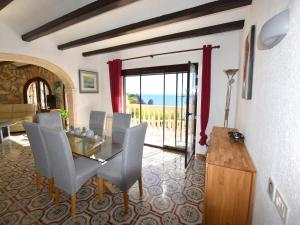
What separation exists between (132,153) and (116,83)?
9.39 feet

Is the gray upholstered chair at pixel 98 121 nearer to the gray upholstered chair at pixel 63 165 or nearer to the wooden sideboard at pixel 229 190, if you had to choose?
the gray upholstered chair at pixel 63 165

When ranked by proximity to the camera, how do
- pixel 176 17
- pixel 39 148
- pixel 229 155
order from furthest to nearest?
pixel 176 17 < pixel 39 148 < pixel 229 155

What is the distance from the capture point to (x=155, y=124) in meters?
5.36

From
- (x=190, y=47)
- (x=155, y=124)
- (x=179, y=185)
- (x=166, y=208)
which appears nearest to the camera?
(x=166, y=208)

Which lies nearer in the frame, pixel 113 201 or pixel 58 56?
pixel 113 201

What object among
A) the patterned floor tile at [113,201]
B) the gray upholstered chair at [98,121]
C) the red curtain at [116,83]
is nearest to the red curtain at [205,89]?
the patterned floor tile at [113,201]

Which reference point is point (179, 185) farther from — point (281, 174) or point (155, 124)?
point (155, 124)

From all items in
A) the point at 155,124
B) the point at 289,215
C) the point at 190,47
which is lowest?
the point at 155,124

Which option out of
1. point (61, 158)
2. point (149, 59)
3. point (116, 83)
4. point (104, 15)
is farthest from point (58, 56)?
point (61, 158)

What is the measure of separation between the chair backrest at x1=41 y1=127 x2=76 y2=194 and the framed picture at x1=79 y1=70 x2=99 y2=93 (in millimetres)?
2777

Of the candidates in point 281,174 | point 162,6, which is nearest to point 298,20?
point 281,174

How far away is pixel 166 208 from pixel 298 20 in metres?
2.10

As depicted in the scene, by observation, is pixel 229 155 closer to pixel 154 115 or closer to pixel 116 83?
pixel 116 83

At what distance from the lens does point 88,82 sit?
4.52 m
